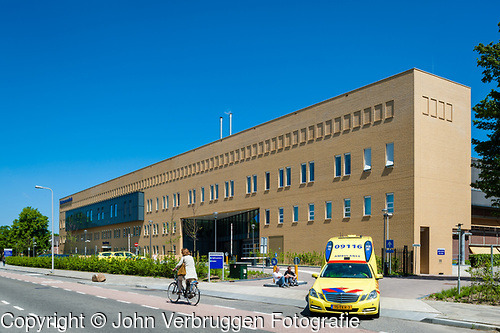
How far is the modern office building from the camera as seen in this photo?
3974 centimetres

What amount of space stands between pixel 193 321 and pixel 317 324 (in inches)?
125

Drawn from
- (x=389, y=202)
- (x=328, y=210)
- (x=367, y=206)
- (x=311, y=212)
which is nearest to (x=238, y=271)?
(x=389, y=202)

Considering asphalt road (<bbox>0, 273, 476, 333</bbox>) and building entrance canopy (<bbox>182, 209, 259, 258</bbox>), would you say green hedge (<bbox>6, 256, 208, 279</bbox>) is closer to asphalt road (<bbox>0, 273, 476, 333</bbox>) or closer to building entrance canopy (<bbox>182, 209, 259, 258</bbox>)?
asphalt road (<bbox>0, 273, 476, 333</bbox>)

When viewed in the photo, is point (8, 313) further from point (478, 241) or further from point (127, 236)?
point (127, 236)

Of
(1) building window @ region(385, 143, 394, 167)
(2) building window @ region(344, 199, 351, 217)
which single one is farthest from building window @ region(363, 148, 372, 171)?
(2) building window @ region(344, 199, 351, 217)

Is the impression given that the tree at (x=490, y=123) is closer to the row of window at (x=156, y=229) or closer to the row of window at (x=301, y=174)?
the row of window at (x=301, y=174)

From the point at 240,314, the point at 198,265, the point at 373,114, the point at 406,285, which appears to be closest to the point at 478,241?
the point at 373,114

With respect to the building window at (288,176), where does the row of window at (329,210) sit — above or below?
below

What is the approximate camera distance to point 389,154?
41.6 m

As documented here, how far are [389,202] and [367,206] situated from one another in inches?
94.9

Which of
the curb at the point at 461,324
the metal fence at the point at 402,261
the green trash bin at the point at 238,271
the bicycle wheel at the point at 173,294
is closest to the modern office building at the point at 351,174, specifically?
the metal fence at the point at 402,261

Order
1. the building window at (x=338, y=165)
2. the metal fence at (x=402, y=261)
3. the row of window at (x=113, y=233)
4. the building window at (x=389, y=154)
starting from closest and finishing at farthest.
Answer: the metal fence at (x=402, y=261) < the building window at (x=389, y=154) < the building window at (x=338, y=165) < the row of window at (x=113, y=233)

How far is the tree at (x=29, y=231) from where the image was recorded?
110m

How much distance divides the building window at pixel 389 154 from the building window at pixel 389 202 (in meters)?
2.28
